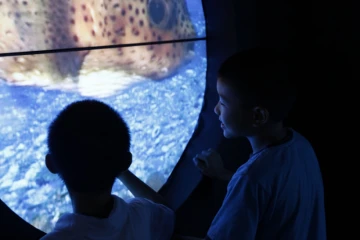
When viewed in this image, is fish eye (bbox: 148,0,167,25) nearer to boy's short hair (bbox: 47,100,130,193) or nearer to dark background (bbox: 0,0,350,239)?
dark background (bbox: 0,0,350,239)

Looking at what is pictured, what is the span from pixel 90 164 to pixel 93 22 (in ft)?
1.42

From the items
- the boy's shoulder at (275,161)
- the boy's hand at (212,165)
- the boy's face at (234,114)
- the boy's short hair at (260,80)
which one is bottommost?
the boy's hand at (212,165)

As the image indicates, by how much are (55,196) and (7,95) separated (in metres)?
0.27

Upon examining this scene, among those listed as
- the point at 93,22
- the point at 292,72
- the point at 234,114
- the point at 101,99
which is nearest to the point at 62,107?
the point at 101,99

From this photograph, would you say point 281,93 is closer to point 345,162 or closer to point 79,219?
point 79,219

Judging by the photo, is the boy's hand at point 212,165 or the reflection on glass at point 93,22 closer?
the reflection on glass at point 93,22

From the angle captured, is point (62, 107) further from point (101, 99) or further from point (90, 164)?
point (90, 164)

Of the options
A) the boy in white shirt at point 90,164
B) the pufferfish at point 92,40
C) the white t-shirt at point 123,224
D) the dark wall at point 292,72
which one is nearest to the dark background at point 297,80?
the dark wall at point 292,72

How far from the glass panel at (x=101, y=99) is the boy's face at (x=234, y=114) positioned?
0.30 m

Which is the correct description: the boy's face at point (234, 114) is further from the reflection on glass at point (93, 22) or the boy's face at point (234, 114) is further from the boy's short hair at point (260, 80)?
the reflection on glass at point (93, 22)

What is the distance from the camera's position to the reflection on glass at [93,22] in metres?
0.81

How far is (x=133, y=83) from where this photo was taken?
1.11 metres

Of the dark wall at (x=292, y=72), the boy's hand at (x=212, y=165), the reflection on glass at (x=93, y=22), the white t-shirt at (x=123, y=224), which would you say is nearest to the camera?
the white t-shirt at (x=123, y=224)

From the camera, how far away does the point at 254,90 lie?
845 millimetres
